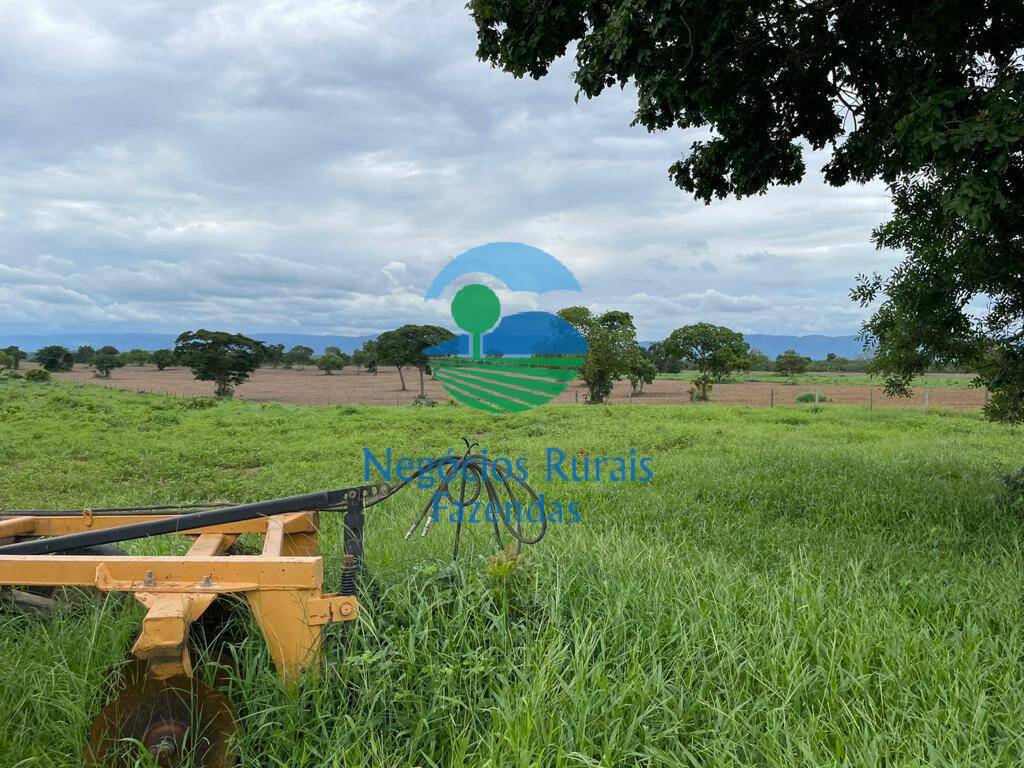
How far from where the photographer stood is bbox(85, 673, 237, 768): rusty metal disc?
2396 millimetres

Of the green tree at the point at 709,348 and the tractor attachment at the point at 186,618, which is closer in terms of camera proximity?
the tractor attachment at the point at 186,618

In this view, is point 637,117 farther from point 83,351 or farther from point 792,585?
point 83,351

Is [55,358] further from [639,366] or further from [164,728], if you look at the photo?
[164,728]

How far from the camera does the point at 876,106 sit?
18.8 ft

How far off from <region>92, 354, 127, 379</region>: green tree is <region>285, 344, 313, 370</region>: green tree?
40.7ft

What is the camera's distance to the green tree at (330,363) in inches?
2008

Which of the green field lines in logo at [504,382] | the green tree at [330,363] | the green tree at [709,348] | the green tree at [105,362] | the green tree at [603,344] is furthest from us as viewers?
the green tree at [330,363]

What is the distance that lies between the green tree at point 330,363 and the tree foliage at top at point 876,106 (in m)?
47.5

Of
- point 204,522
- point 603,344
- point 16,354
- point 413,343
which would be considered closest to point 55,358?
point 16,354

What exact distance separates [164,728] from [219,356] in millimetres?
35864

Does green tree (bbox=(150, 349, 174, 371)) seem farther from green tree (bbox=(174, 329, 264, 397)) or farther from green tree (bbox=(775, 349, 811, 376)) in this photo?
green tree (bbox=(775, 349, 811, 376))

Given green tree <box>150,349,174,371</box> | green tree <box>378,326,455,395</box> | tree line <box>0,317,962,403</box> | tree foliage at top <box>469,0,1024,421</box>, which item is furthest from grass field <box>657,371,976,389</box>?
tree foliage at top <box>469,0,1024,421</box>

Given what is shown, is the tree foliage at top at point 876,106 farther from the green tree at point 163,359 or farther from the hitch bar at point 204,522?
the green tree at point 163,359

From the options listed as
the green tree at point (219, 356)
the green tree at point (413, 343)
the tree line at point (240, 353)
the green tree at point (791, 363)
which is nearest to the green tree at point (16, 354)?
the tree line at point (240, 353)
